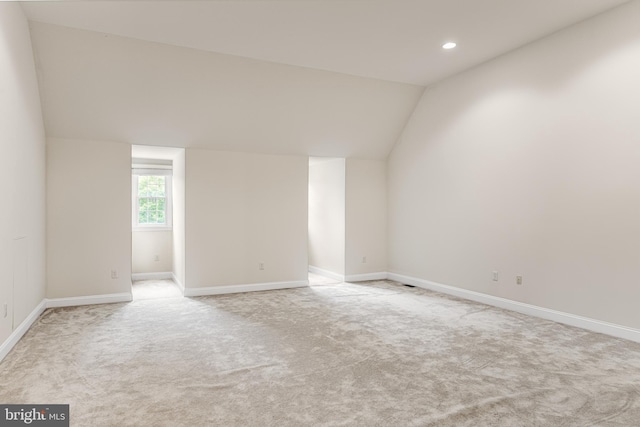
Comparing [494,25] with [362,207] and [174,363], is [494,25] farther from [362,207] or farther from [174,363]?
[174,363]

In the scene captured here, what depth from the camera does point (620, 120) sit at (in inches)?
143

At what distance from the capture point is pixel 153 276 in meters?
6.88

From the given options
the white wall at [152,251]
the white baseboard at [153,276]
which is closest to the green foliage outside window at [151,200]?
the white wall at [152,251]

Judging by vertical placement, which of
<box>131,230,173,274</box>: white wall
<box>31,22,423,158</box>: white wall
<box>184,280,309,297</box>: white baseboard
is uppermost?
<box>31,22,423,158</box>: white wall

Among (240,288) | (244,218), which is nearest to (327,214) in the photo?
(244,218)

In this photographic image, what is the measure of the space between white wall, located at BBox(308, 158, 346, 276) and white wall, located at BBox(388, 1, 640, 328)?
1.42 m

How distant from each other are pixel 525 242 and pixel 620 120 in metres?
1.54

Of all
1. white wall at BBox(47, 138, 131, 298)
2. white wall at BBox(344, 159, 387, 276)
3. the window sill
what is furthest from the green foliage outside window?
white wall at BBox(344, 159, 387, 276)

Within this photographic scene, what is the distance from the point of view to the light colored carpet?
5.48m

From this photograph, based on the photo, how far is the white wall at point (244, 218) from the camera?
5539 mm

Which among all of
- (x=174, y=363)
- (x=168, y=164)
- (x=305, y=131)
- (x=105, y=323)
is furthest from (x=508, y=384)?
(x=168, y=164)

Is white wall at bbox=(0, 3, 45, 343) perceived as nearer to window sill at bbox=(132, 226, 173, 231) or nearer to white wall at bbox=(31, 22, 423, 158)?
white wall at bbox=(31, 22, 423, 158)

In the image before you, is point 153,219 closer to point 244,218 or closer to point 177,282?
point 177,282

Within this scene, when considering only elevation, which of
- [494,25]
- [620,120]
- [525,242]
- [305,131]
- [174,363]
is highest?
[494,25]
